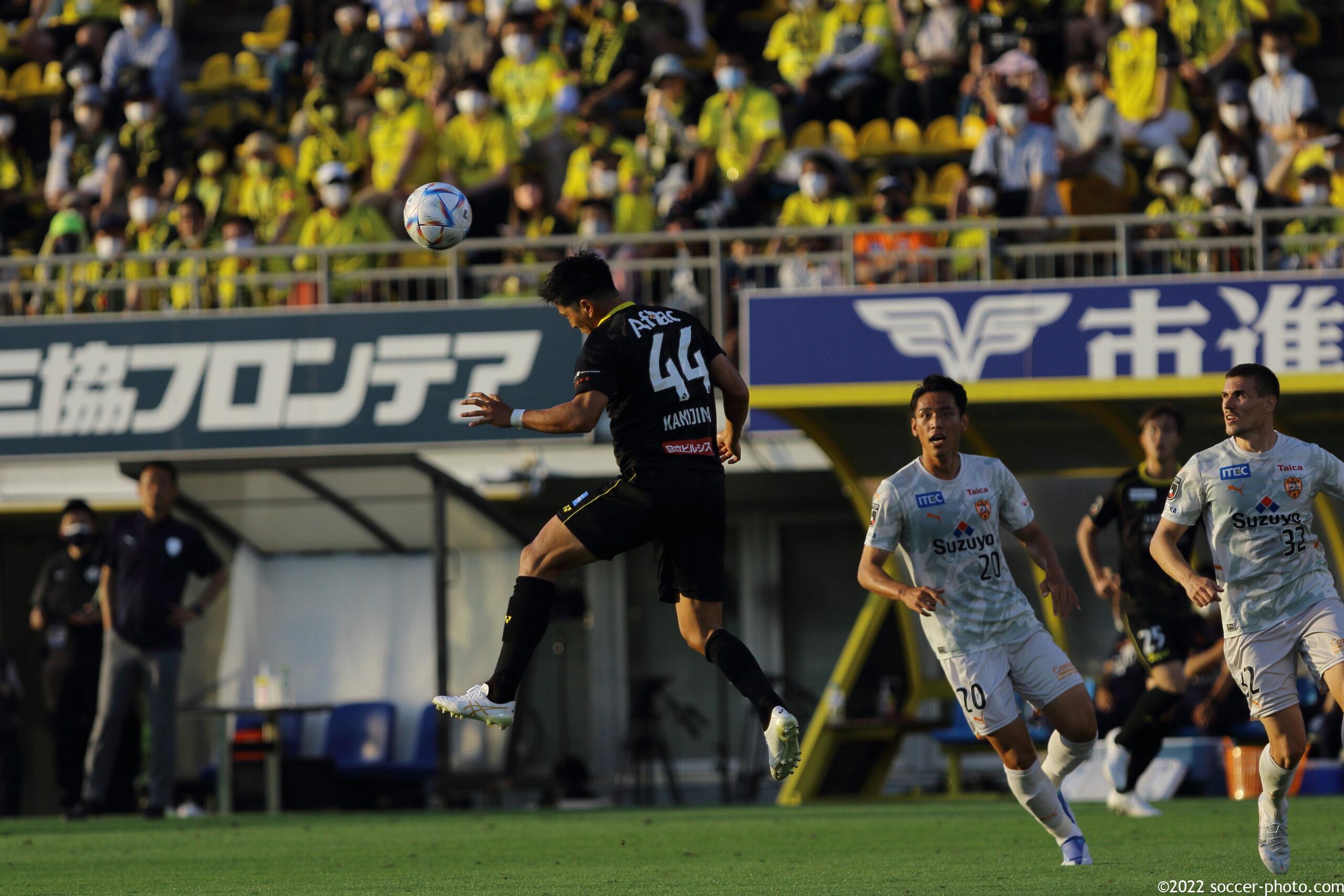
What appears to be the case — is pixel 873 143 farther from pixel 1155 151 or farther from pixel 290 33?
pixel 290 33

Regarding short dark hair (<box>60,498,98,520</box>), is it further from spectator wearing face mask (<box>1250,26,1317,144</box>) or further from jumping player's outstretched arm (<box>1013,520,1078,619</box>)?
spectator wearing face mask (<box>1250,26,1317,144</box>)

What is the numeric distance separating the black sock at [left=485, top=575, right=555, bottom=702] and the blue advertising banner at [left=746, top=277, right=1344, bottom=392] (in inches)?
250

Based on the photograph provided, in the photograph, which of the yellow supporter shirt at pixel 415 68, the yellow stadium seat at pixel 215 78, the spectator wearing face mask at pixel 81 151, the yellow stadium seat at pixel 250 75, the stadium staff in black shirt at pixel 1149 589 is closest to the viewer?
the stadium staff in black shirt at pixel 1149 589

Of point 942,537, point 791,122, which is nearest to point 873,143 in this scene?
point 791,122

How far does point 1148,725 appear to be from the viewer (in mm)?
10680

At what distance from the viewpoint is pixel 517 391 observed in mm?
14953

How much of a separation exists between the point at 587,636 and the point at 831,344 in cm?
542

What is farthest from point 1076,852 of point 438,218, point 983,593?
point 438,218

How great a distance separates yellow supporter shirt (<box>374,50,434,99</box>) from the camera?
18844 millimetres

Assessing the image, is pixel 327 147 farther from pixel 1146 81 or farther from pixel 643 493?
pixel 643 493

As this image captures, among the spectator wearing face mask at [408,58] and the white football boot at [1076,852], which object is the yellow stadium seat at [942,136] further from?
the white football boot at [1076,852]

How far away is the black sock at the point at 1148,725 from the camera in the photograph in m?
10.6

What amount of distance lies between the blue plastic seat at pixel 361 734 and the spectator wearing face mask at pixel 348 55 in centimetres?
621

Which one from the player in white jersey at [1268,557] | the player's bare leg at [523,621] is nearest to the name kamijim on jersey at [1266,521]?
the player in white jersey at [1268,557]
